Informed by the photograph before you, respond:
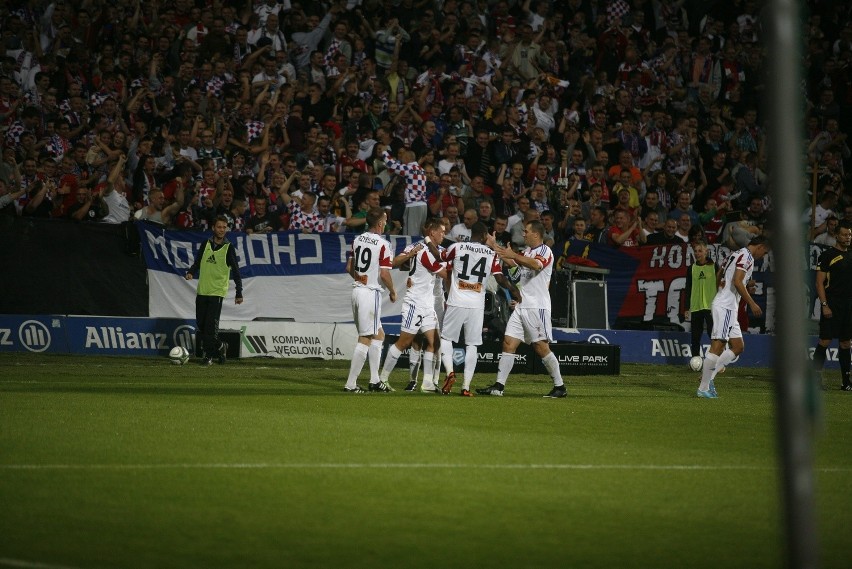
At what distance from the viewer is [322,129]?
2414cm

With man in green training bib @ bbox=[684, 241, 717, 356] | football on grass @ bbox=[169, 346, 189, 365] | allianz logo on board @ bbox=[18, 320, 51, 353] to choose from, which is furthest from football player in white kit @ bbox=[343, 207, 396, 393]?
man in green training bib @ bbox=[684, 241, 717, 356]

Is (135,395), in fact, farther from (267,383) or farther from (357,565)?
(357,565)

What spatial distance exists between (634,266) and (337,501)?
55.9 feet

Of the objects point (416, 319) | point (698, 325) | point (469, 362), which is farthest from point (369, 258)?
point (698, 325)

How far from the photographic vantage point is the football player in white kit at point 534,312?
15.9 metres

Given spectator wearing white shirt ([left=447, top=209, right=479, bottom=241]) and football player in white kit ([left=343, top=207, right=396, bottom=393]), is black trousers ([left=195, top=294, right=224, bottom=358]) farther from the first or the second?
spectator wearing white shirt ([left=447, top=209, right=479, bottom=241])

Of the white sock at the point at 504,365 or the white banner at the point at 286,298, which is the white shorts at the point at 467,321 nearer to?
the white sock at the point at 504,365

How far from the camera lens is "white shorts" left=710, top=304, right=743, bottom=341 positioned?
16906mm

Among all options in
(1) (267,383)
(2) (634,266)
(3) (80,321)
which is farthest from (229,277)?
(2) (634,266)

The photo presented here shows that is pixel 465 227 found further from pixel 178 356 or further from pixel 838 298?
pixel 838 298

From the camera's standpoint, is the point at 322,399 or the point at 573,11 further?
the point at 573,11

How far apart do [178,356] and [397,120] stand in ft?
25.5

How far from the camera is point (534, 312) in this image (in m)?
16.0

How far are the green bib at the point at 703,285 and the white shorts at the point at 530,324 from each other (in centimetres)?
595
